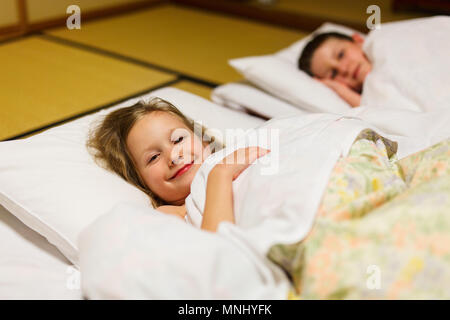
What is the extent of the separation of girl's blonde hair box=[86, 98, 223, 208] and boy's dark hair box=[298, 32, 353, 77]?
0.83m

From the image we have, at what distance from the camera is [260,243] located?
917 millimetres

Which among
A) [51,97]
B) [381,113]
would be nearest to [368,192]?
[381,113]

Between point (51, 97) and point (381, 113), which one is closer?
point (381, 113)

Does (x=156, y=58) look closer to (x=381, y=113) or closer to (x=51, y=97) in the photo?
(x=51, y=97)

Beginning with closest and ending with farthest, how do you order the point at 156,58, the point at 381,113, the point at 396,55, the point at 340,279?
the point at 340,279 < the point at 381,113 < the point at 396,55 < the point at 156,58

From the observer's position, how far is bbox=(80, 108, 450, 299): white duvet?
0.87 m

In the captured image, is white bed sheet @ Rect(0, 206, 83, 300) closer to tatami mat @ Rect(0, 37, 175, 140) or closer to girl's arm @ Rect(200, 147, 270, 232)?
girl's arm @ Rect(200, 147, 270, 232)

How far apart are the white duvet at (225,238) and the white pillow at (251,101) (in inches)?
29.7

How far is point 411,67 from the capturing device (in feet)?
5.93

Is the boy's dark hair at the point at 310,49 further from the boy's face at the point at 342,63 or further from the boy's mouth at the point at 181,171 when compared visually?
the boy's mouth at the point at 181,171

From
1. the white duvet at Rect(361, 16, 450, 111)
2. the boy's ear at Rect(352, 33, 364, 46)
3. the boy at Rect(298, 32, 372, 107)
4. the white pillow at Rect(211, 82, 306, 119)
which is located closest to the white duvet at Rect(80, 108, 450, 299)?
the white duvet at Rect(361, 16, 450, 111)

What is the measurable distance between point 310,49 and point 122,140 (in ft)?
3.62
